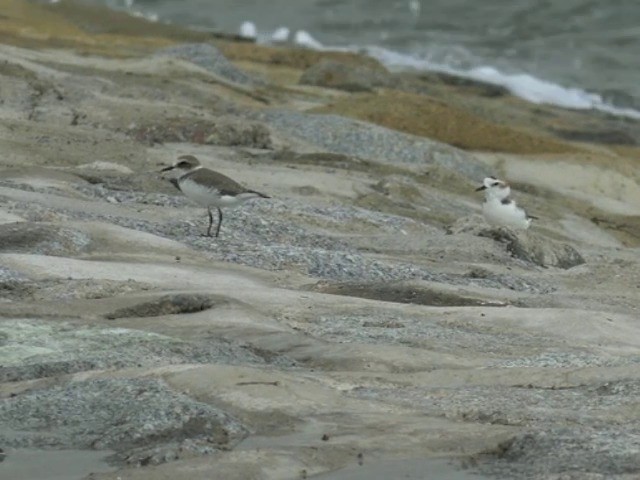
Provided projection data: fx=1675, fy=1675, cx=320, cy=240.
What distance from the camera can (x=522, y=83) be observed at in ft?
131

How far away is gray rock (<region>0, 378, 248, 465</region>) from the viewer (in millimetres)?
8891

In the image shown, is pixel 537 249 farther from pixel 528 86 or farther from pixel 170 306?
pixel 528 86

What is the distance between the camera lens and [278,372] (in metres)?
10.4

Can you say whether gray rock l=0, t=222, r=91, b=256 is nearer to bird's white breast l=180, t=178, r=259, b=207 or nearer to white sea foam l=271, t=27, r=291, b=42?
bird's white breast l=180, t=178, r=259, b=207

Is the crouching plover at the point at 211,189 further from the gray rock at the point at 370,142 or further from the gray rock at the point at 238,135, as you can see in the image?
the gray rock at the point at 370,142

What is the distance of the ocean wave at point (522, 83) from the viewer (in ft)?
125

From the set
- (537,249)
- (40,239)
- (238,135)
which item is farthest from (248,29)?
(40,239)

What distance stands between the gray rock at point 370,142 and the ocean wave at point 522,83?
13.1 m

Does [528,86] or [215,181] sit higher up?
[528,86]

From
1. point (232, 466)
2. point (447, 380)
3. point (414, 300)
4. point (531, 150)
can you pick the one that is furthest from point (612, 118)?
point (232, 466)

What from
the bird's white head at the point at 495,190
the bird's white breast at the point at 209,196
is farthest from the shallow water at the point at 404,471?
the bird's white head at the point at 495,190

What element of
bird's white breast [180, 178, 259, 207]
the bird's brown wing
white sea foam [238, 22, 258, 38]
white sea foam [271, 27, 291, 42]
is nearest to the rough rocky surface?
bird's white breast [180, 178, 259, 207]

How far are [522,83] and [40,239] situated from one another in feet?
89.1

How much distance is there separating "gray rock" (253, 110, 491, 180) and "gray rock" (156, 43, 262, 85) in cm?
387
